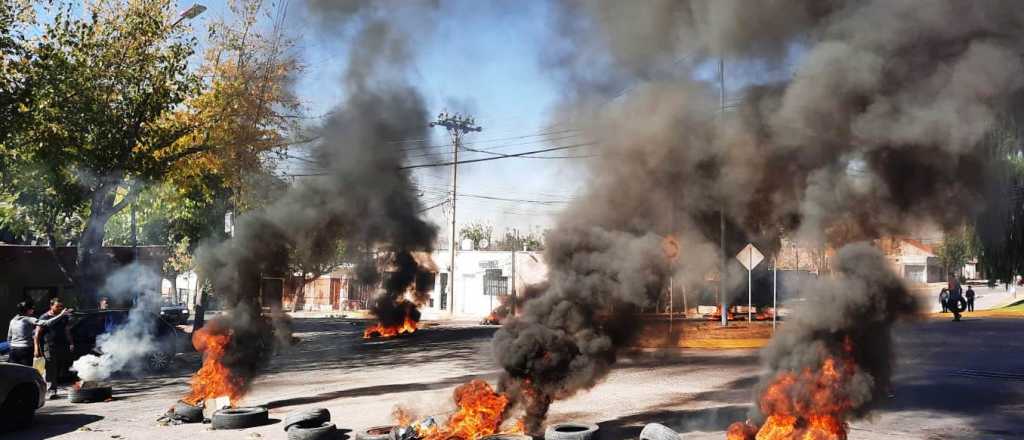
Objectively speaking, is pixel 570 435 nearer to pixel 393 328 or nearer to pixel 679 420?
pixel 679 420

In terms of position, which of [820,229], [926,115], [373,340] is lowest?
[373,340]

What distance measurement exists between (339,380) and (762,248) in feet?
40.3

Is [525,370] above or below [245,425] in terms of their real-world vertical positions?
above

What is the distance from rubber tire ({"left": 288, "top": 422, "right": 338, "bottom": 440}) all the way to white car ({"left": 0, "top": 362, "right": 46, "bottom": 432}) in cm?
428

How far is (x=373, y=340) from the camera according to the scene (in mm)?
24938

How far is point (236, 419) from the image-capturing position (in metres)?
10.2

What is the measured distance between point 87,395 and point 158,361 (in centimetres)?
486

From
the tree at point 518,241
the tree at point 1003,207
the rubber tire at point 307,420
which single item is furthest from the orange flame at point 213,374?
the tree at point 518,241

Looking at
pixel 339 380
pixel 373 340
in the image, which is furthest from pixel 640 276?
pixel 373 340

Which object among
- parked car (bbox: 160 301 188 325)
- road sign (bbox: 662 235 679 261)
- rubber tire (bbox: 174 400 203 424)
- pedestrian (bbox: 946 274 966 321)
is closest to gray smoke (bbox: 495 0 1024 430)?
road sign (bbox: 662 235 679 261)

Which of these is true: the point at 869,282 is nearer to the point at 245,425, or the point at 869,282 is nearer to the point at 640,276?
the point at 640,276

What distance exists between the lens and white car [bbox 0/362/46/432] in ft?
33.4

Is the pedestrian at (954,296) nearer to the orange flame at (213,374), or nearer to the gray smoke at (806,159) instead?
the gray smoke at (806,159)

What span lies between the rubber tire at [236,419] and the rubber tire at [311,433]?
1330 mm
